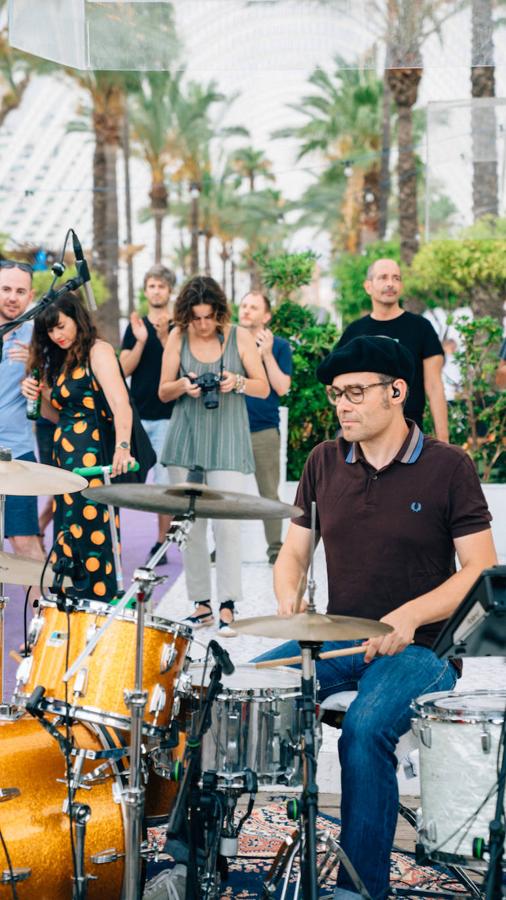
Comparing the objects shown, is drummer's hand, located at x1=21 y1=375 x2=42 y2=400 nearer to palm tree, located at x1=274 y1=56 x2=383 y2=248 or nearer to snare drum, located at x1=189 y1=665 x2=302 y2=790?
snare drum, located at x1=189 y1=665 x2=302 y2=790

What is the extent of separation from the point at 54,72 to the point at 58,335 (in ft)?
82.2

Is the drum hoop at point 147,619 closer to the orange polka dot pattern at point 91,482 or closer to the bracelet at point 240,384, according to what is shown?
the orange polka dot pattern at point 91,482

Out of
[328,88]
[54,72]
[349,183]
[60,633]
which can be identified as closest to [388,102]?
[328,88]

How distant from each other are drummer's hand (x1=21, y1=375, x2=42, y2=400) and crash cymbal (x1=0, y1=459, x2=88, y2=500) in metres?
2.25

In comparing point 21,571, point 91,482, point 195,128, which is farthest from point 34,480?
point 195,128

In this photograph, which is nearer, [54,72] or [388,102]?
[54,72]

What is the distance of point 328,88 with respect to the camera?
38.0 m

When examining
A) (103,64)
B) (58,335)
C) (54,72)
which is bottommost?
(58,335)

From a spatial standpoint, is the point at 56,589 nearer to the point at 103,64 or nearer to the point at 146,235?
the point at 103,64

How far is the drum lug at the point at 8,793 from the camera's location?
350cm

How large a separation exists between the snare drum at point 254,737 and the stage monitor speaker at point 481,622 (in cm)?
66

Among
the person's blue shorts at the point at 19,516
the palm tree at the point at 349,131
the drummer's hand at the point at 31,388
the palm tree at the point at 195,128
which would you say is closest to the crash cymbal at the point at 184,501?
the drummer's hand at the point at 31,388

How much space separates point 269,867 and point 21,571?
1325 mm

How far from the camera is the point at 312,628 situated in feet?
10.5
